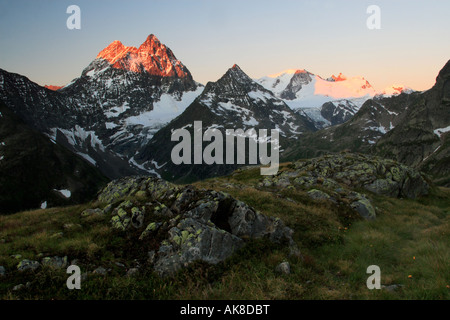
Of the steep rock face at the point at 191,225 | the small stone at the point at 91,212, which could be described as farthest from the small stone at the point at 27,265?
the small stone at the point at 91,212

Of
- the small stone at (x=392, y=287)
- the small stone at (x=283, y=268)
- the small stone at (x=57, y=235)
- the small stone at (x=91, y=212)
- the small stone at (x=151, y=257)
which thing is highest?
the small stone at (x=91, y=212)

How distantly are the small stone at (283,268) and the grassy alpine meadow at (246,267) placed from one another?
185 millimetres

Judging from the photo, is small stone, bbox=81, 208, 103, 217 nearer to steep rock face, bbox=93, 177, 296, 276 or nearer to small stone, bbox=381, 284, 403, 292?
steep rock face, bbox=93, 177, 296, 276

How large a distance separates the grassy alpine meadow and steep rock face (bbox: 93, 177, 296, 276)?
0.56 meters

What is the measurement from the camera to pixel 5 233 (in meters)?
14.3

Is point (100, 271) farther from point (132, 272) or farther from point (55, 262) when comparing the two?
point (55, 262)

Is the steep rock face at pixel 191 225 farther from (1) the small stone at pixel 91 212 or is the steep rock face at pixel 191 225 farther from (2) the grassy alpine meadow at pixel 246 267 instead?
(2) the grassy alpine meadow at pixel 246 267

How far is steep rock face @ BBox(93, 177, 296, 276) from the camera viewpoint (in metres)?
11.7

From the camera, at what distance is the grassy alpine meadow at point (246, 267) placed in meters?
9.26

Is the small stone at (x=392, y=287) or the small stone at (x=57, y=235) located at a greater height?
the small stone at (x=57, y=235)

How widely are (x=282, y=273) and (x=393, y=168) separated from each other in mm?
35210

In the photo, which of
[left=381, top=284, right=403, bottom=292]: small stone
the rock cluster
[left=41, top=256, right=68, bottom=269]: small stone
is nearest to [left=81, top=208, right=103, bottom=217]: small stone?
[left=41, top=256, right=68, bottom=269]: small stone

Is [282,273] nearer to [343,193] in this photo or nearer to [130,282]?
[130,282]
